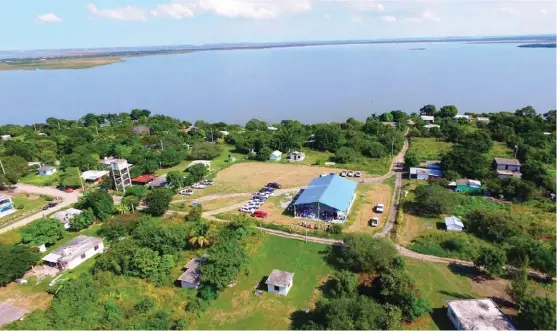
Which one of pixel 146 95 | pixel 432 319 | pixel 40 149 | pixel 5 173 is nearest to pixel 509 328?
pixel 432 319

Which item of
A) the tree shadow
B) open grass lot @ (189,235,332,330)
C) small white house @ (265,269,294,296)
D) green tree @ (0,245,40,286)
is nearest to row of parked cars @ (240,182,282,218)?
open grass lot @ (189,235,332,330)

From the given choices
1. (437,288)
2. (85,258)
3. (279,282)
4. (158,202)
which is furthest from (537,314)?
(85,258)

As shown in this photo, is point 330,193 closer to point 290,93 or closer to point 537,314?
point 537,314

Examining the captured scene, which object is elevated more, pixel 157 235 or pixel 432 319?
pixel 157 235

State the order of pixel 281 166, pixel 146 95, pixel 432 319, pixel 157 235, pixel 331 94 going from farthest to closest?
pixel 146 95 → pixel 331 94 → pixel 281 166 → pixel 157 235 → pixel 432 319

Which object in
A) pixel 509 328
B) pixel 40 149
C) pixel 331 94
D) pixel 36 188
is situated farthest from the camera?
pixel 331 94

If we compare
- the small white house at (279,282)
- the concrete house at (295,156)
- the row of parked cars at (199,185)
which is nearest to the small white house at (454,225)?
the small white house at (279,282)

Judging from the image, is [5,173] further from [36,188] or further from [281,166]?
[281,166]
